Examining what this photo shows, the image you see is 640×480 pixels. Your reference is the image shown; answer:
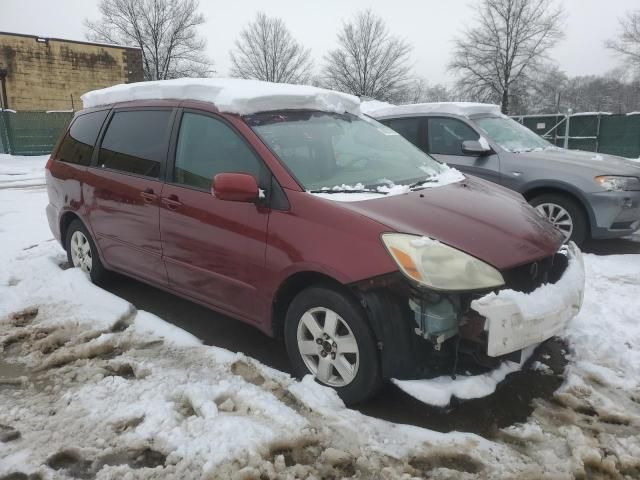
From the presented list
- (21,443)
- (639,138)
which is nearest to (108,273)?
(21,443)

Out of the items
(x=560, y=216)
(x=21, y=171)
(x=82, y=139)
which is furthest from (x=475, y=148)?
(x=21, y=171)

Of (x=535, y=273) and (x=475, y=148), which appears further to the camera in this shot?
(x=475, y=148)

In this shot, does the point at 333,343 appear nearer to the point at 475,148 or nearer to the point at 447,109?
the point at 475,148

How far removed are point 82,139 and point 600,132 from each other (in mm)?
19454

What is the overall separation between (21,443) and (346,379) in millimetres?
1642

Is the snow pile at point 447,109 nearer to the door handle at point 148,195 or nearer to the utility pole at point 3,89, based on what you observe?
the door handle at point 148,195

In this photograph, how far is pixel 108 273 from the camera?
15.5 feet

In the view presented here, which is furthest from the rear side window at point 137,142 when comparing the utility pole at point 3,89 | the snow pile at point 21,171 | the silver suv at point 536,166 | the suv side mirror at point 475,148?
the utility pole at point 3,89

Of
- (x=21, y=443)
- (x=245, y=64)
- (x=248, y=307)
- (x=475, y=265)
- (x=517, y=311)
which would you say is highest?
(x=245, y=64)

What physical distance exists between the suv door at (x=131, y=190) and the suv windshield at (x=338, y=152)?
0.96 m

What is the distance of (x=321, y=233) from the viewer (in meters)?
2.81

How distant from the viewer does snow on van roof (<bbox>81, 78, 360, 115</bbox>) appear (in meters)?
3.44

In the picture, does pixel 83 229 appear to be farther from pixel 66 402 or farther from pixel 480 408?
pixel 480 408

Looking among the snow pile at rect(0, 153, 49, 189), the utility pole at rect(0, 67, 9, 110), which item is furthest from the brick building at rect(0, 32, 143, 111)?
the snow pile at rect(0, 153, 49, 189)
